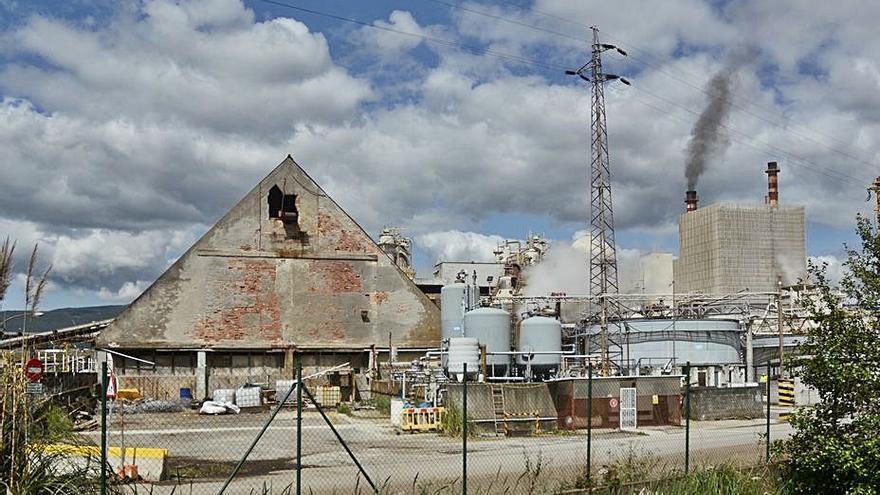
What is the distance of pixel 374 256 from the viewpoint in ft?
154

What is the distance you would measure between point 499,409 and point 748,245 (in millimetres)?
59964

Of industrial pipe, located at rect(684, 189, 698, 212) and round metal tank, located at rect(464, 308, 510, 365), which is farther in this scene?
industrial pipe, located at rect(684, 189, 698, 212)

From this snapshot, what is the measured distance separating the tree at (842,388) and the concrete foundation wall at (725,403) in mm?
19187

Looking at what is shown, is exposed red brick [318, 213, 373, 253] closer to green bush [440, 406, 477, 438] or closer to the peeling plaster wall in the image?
the peeling plaster wall

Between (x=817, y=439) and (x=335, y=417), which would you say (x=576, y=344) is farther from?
(x=817, y=439)

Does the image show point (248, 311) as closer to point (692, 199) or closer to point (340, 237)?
point (340, 237)

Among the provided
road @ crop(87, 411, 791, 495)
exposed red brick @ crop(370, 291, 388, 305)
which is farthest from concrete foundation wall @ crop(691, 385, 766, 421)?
exposed red brick @ crop(370, 291, 388, 305)

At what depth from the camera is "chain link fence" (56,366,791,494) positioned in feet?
53.6

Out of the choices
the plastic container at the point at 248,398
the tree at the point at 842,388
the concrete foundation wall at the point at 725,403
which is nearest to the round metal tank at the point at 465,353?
the concrete foundation wall at the point at 725,403

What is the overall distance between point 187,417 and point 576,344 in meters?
24.1

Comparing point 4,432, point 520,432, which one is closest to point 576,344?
point 520,432

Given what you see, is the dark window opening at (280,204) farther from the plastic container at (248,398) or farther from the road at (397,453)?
the road at (397,453)

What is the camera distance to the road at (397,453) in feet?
54.0

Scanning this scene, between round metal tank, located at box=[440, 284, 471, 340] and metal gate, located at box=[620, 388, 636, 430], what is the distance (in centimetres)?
1654
